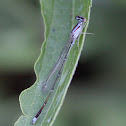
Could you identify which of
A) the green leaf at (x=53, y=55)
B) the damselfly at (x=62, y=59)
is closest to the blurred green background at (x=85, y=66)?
the damselfly at (x=62, y=59)

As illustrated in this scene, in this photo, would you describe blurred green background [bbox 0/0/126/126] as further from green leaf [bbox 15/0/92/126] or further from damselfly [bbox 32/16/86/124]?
green leaf [bbox 15/0/92/126]

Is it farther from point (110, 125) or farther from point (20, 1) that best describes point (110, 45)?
point (20, 1)

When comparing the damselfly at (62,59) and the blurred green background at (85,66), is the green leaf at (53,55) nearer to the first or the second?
the damselfly at (62,59)

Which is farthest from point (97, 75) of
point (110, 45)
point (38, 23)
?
point (38, 23)

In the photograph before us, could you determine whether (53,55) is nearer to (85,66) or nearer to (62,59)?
(62,59)

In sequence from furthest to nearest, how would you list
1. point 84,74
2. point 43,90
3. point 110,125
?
point 84,74 → point 110,125 → point 43,90

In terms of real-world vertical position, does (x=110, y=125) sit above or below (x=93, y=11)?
below
